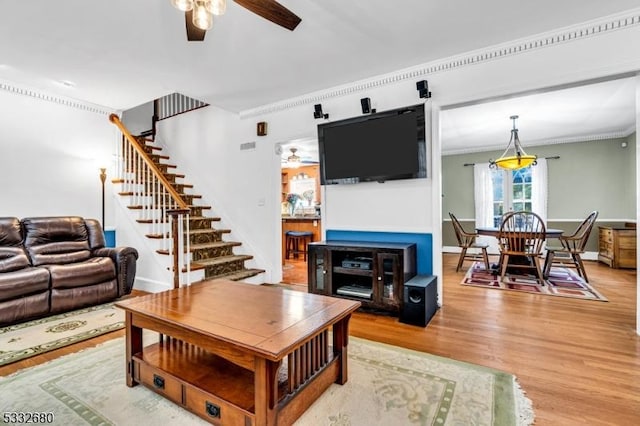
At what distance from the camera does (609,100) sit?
4281 mm

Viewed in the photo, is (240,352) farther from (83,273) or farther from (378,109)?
(378,109)

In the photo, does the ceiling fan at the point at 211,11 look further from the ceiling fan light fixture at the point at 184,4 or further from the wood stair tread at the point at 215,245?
the wood stair tread at the point at 215,245

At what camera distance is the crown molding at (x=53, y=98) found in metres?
3.82

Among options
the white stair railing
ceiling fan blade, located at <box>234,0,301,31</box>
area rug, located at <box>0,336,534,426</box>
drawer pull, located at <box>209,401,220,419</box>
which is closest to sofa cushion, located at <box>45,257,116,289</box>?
the white stair railing

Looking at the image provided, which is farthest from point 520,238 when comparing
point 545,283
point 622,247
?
point 622,247

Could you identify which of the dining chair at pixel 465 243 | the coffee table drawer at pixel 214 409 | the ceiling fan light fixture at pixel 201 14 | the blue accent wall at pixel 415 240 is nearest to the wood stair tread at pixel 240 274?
the blue accent wall at pixel 415 240

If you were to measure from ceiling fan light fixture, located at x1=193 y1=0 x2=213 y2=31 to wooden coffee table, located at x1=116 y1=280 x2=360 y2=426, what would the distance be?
1584 millimetres

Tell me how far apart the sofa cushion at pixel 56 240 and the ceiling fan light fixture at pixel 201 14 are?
10.5 feet

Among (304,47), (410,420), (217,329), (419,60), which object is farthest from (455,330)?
(304,47)

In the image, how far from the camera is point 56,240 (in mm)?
3637

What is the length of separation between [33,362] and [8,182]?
2800 millimetres

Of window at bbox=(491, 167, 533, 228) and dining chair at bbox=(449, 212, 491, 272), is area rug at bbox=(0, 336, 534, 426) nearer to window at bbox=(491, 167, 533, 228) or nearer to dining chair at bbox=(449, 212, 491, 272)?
dining chair at bbox=(449, 212, 491, 272)

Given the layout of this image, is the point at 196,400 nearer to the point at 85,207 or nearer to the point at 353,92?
the point at 353,92

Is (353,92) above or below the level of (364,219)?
above
